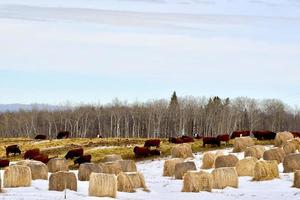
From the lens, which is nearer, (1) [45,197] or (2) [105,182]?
(1) [45,197]

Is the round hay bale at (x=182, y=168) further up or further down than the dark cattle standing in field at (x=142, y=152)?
further down

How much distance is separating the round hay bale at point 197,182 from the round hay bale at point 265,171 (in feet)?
13.5

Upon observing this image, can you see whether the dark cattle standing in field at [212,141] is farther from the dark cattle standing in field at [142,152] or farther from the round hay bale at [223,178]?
the round hay bale at [223,178]

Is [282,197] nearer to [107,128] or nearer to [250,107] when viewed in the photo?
[107,128]

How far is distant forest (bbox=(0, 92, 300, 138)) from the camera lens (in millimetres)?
153375

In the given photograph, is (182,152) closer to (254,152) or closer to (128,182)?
(254,152)

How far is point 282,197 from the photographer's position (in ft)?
96.6

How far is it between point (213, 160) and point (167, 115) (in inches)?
4507

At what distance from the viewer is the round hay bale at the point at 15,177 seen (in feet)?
98.8

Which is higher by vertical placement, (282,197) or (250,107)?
(250,107)

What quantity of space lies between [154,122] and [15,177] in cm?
12307

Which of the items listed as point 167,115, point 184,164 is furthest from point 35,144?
point 167,115

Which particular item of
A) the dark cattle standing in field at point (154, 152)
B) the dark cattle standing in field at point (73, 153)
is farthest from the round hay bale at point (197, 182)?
the dark cattle standing in field at point (73, 153)

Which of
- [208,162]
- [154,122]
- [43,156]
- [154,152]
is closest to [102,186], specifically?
[208,162]
